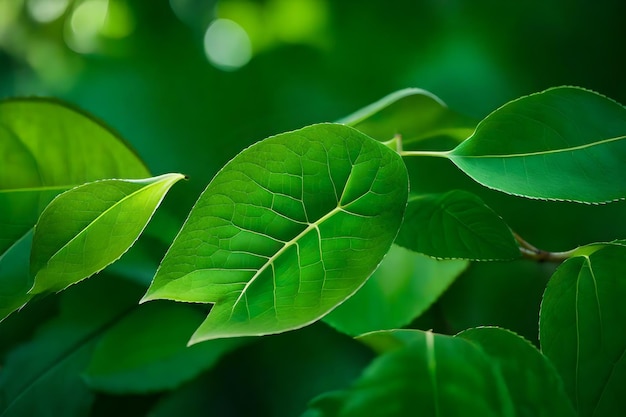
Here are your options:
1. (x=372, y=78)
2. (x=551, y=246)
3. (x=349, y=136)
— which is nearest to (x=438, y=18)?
(x=372, y=78)

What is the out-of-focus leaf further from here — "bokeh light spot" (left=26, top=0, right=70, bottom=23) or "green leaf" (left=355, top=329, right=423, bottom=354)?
"bokeh light spot" (left=26, top=0, right=70, bottom=23)

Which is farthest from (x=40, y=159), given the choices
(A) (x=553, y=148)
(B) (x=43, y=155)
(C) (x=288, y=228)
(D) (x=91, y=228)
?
(A) (x=553, y=148)

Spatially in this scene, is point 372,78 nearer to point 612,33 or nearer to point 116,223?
point 612,33

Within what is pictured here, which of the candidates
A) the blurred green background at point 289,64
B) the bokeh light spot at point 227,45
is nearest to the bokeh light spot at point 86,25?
the blurred green background at point 289,64

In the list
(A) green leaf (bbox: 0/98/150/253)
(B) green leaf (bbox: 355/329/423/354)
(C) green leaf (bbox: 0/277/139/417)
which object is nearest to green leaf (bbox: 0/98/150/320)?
(A) green leaf (bbox: 0/98/150/253)

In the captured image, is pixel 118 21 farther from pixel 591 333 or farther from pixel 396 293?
pixel 591 333

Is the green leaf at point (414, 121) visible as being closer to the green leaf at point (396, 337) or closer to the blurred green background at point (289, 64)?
the blurred green background at point (289, 64)

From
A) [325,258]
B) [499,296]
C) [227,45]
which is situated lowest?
[499,296]
